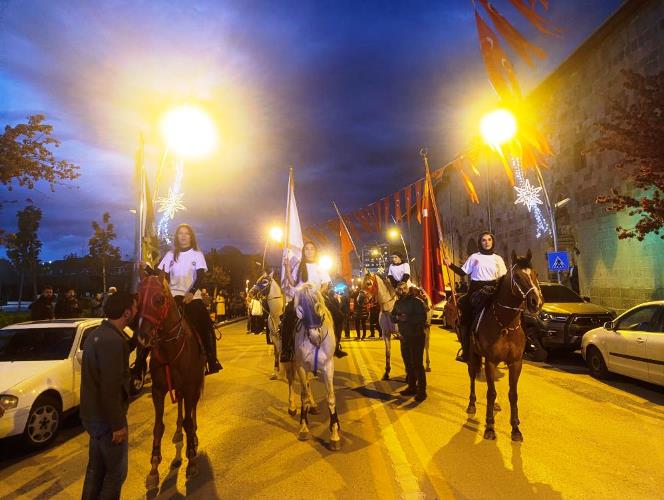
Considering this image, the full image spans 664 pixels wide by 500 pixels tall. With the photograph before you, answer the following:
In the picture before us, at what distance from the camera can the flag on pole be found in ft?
25.1

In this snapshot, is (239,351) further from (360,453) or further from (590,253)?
(590,253)

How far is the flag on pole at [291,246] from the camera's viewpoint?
7656mm

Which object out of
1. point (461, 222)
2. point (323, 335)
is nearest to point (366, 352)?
point (323, 335)

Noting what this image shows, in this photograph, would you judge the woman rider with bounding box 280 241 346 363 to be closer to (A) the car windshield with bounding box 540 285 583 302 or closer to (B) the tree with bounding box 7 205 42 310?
(A) the car windshield with bounding box 540 285 583 302

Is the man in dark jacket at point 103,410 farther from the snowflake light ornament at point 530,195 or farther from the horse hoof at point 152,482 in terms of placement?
the snowflake light ornament at point 530,195

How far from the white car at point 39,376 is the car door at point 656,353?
957 centimetres

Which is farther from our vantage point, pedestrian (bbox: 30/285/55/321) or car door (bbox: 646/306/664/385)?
pedestrian (bbox: 30/285/55/321)

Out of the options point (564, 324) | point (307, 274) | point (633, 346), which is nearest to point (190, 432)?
point (307, 274)

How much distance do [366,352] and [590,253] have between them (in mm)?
14512

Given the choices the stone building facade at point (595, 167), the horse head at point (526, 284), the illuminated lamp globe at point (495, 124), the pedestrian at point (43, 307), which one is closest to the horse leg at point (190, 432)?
the horse head at point (526, 284)

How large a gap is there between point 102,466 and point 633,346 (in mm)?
9049

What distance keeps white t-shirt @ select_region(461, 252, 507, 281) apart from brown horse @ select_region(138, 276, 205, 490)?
4573mm

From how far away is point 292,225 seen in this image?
841 centimetres

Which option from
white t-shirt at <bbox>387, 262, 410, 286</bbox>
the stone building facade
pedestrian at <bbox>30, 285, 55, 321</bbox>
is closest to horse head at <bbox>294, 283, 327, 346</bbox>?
white t-shirt at <bbox>387, 262, 410, 286</bbox>
